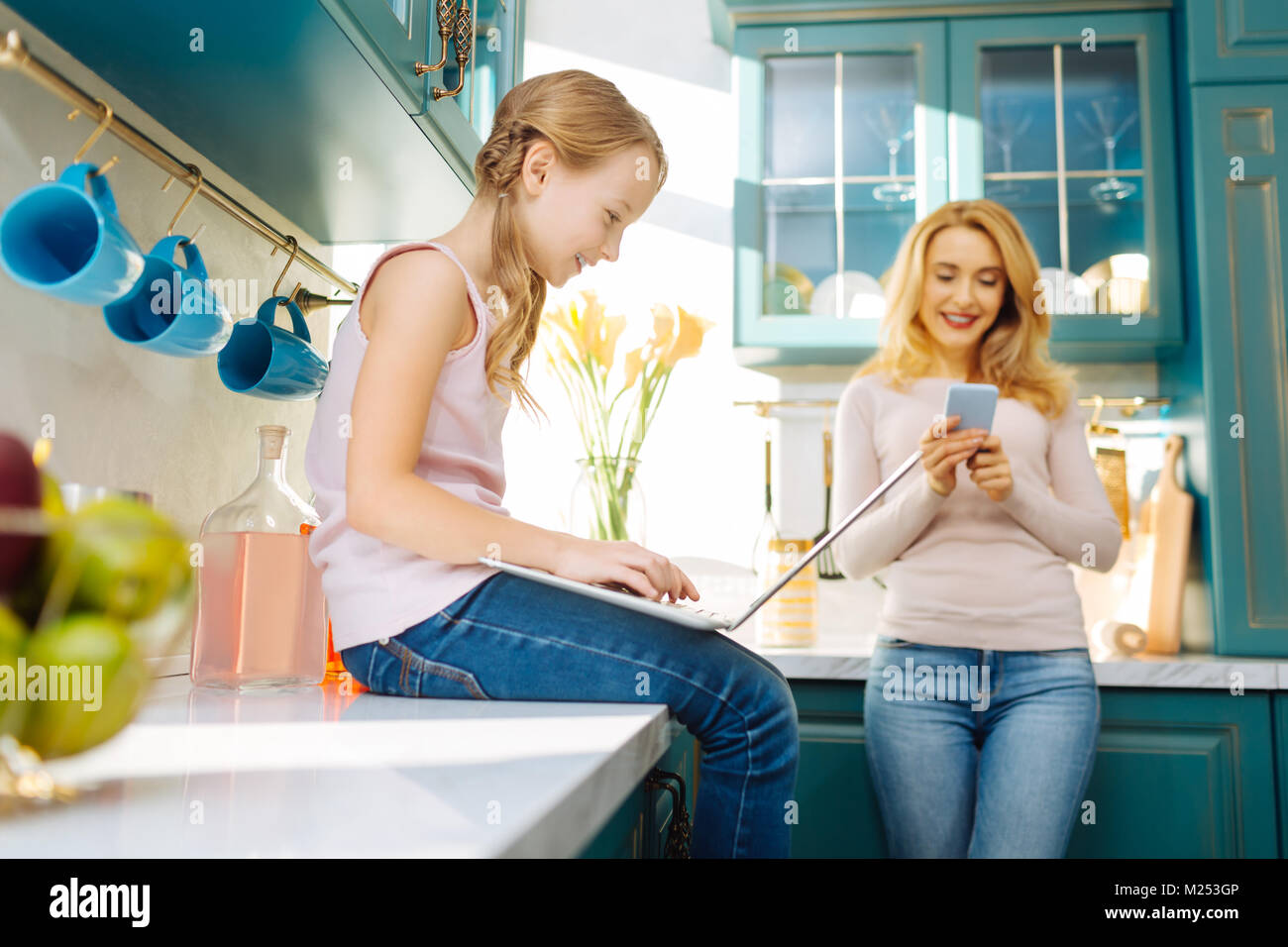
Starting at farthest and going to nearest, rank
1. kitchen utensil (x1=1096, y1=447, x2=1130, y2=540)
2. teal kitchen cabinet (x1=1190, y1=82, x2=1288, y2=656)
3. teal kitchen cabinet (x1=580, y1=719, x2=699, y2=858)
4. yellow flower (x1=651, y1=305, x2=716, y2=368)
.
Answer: kitchen utensil (x1=1096, y1=447, x2=1130, y2=540), yellow flower (x1=651, y1=305, x2=716, y2=368), teal kitchen cabinet (x1=1190, y1=82, x2=1288, y2=656), teal kitchen cabinet (x1=580, y1=719, x2=699, y2=858)

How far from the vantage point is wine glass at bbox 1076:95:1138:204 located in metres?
1.95

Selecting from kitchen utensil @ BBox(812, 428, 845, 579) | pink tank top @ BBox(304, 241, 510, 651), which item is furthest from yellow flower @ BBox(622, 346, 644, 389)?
pink tank top @ BBox(304, 241, 510, 651)

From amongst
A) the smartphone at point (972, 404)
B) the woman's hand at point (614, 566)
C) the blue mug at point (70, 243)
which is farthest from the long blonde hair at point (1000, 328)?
the blue mug at point (70, 243)

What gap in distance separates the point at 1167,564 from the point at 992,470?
2.33 ft

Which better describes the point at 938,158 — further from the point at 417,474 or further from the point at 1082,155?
the point at 417,474

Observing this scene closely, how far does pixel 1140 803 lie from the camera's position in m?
1.59

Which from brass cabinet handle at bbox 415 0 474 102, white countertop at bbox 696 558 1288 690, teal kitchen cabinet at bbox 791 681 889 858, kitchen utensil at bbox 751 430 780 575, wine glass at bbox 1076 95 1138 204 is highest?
wine glass at bbox 1076 95 1138 204

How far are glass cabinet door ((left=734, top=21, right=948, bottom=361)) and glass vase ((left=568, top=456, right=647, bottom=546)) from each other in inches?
14.9

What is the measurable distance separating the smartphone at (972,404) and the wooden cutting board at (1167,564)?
70 centimetres

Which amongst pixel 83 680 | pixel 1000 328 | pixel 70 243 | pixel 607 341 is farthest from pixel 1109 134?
pixel 83 680

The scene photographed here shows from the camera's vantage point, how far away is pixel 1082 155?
1979 millimetres

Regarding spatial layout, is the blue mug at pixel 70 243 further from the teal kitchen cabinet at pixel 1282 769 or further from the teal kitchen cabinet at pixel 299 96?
the teal kitchen cabinet at pixel 1282 769

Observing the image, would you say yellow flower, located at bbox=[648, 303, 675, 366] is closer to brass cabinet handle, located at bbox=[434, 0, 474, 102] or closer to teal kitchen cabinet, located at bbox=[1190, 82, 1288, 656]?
brass cabinet handle, located at bbox=[434, 0, 474, 102]
